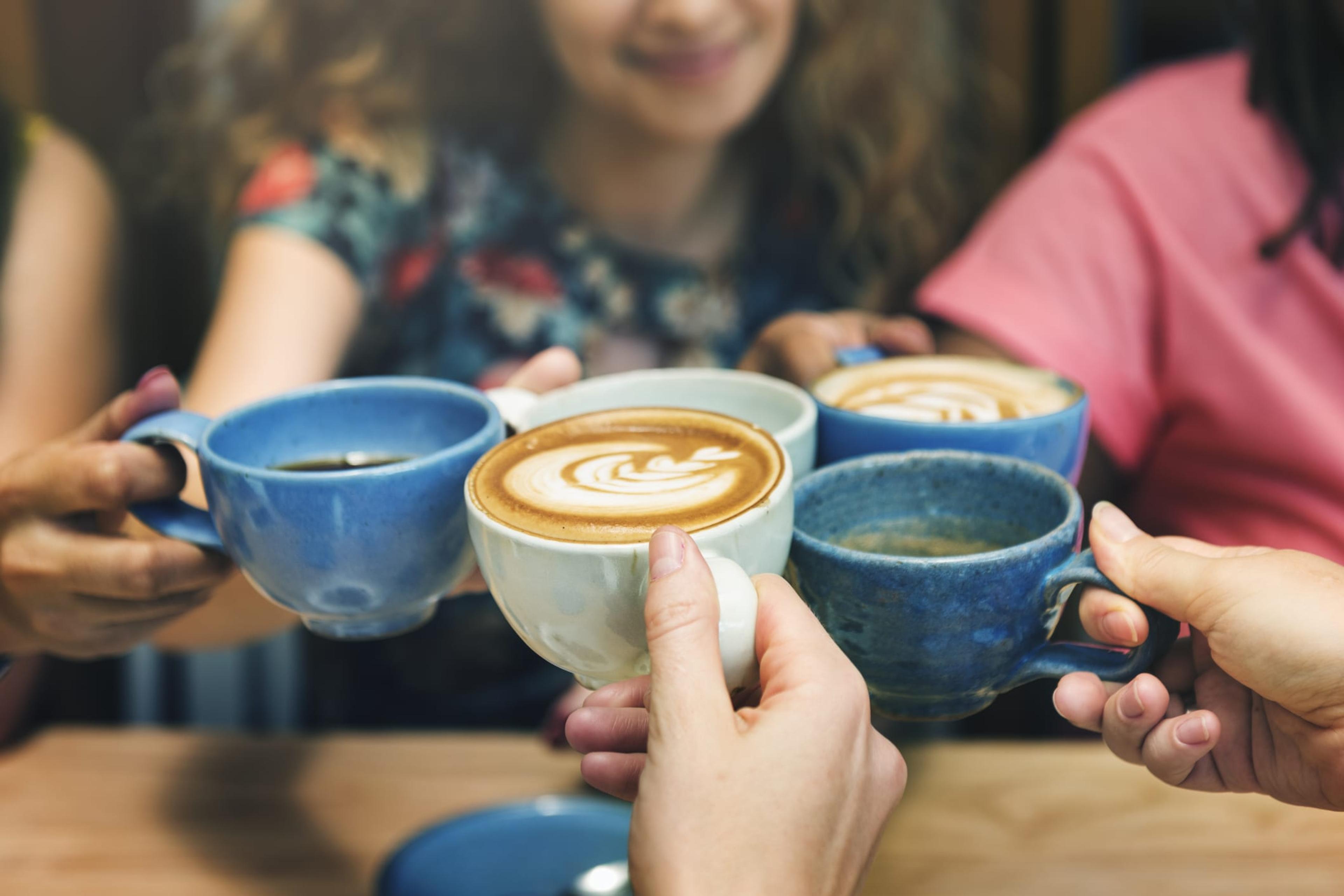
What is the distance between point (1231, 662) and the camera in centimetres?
45

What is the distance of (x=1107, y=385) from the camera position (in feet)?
3.20

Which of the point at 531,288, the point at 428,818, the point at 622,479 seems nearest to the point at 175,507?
the point at 622,479

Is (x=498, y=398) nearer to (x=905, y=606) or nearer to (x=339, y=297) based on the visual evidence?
(x=905, y=606)

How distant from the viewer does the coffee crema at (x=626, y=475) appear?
41cm

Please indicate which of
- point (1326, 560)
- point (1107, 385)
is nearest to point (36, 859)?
point (1326, 560)

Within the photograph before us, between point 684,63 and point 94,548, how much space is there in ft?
2.33

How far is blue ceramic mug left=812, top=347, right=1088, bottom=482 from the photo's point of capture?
519mm

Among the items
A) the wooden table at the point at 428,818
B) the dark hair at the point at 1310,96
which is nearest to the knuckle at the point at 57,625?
the wooden table at the point at 428,818

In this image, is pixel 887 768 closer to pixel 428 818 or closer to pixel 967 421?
pixel 967 421

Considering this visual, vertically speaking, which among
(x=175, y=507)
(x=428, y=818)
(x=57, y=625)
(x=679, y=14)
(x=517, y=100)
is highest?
(x=679, y=14)

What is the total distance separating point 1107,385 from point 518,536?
2.44ft

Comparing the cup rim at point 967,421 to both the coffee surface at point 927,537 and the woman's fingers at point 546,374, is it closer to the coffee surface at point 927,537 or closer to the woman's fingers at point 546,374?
the coffee surface at point 927,537

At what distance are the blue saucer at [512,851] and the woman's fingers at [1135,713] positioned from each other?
1.26 feet

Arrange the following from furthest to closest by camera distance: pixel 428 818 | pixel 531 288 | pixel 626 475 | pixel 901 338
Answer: pixel 531 288, pixel 428 818, pixel 901 338, pixel 626 475
